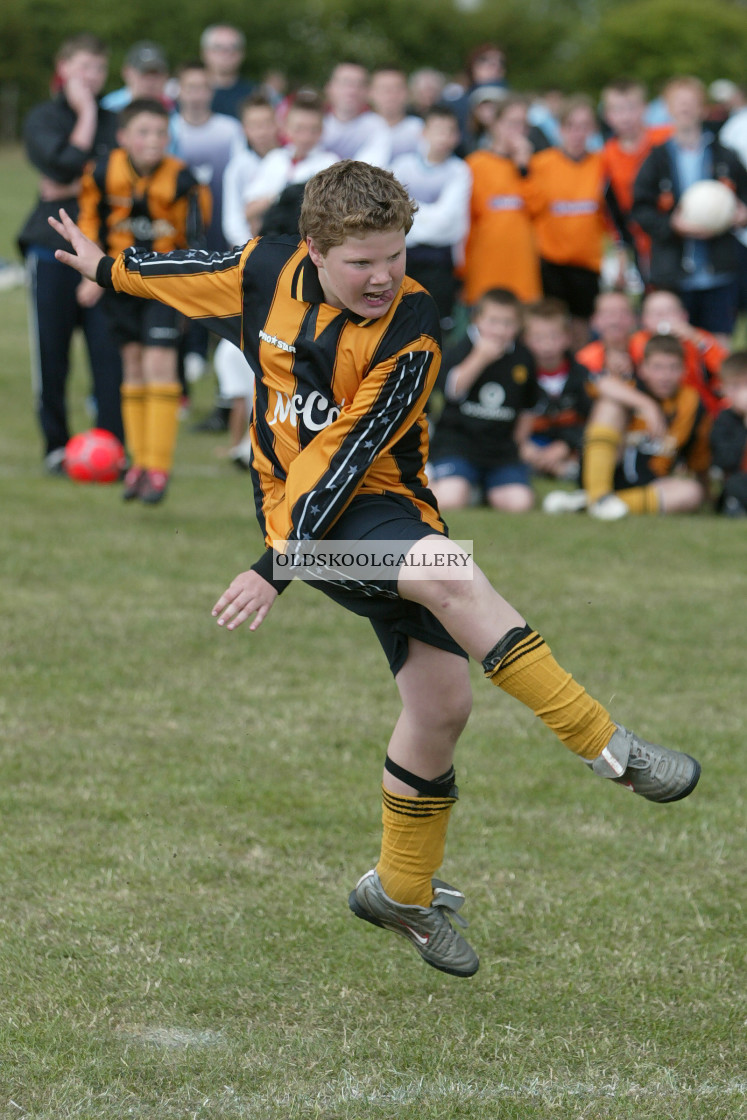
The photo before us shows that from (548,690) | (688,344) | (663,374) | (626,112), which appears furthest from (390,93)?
(548,690)

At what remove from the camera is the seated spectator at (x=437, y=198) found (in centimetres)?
942

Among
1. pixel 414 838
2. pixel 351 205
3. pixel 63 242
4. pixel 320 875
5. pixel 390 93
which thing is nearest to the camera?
pixel 351 205

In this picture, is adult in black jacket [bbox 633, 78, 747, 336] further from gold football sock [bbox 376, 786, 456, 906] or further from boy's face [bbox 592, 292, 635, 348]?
gold football sock [bbox 376, 786, 456, 906]

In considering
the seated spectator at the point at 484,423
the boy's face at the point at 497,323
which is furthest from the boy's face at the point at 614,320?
the boy's face at the point at 497,323

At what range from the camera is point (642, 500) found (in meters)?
8.20

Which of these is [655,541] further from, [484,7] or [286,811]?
[484,7]

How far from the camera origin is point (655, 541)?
743 centimetres

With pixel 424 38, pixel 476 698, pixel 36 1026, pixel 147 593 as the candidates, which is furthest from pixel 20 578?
pixel 424 38

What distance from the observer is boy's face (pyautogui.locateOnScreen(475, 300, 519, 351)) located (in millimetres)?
8000

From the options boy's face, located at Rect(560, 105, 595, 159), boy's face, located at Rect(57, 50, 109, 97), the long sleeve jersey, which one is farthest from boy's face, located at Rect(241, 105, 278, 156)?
boy's face, located at Rect(560, 105, 595, 159)

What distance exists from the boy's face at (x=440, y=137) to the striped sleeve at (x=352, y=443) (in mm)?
6792

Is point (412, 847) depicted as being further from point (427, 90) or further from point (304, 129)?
point (427, 90)

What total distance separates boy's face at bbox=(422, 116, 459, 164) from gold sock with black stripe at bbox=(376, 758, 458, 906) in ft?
22.8

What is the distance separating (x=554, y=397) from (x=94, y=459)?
289 cm
